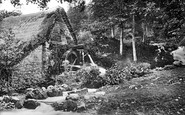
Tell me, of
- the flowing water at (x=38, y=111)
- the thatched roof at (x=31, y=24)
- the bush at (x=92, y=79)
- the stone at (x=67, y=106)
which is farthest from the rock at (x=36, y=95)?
the thatched roof at (x=31, y=24)

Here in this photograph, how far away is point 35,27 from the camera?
13.7 m

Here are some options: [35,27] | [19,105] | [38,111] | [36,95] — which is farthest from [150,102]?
[35,27]

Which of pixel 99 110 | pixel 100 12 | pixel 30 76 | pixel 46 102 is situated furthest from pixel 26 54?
pixel 100 12

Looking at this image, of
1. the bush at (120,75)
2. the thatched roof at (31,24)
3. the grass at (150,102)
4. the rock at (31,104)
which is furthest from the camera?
the thatched roof at (31,24)

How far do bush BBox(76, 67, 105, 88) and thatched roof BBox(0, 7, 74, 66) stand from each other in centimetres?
379

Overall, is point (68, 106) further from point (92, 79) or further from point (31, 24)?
point (31, 24)

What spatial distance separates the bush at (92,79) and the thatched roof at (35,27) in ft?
12.5

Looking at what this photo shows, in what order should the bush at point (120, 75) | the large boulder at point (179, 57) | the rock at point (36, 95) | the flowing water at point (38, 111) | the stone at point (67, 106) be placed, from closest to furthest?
the stone at point (67, 106) < the flowing water at point (38, 111) < the rock at point (36, 95) < the bush at point (120, 75) < the large boulder at point (179, 57)

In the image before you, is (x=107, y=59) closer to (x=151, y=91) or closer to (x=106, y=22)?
(x=106, y=22)

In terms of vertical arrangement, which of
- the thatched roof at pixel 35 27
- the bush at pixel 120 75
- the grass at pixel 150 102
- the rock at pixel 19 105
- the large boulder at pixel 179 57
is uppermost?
the thatched roof at pixel 35 27

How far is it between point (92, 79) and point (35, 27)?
570 centimetres

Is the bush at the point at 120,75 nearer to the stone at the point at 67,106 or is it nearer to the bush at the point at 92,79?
the bush at the point at 92,79

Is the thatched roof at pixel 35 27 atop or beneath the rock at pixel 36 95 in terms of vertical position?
atop

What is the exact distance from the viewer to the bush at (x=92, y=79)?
1088 cm
